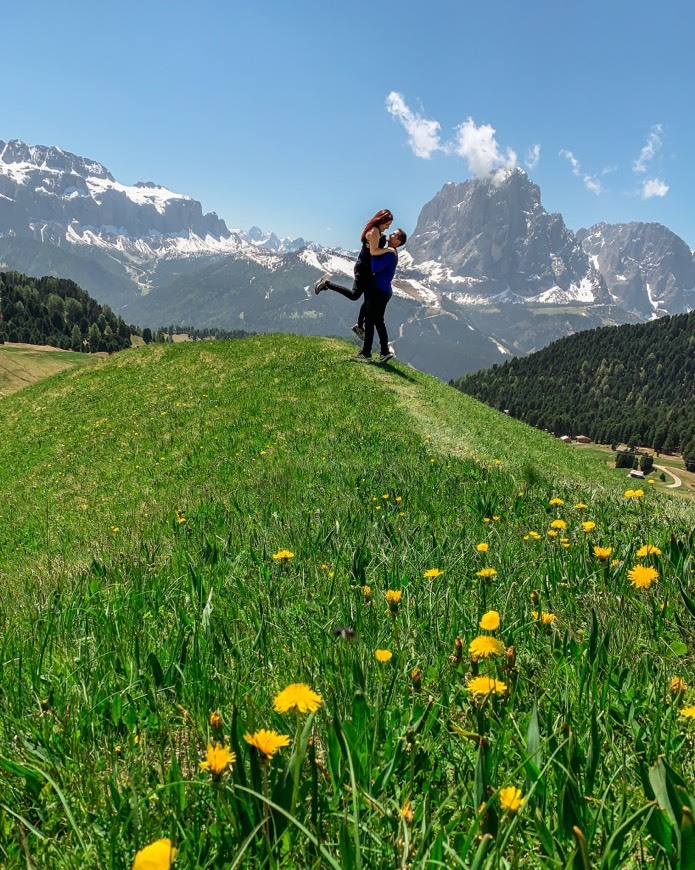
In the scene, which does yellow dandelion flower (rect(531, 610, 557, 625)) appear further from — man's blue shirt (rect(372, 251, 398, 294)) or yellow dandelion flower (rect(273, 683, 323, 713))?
man's blue shirt (rect(372, 251, 398, 294))

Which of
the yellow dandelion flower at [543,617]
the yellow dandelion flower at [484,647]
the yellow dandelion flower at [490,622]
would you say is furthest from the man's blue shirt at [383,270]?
the yellow dandelion flower at [484,647]

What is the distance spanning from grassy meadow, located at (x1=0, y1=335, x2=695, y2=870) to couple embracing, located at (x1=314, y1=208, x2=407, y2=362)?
1118 centimetres

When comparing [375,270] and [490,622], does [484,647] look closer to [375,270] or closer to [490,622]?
[490,622]

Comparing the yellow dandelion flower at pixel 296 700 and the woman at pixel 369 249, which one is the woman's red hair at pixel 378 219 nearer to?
the woman at pixel 369 249

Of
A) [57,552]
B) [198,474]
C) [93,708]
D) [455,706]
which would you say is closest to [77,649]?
[93,708]

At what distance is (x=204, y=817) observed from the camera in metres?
1.69

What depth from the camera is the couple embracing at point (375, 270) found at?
17.2 metres

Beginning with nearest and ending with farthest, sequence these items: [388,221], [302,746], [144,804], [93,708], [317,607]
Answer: [302,746], [144,804], [93,708], [317,607], [388,221]

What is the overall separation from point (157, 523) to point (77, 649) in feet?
15.1

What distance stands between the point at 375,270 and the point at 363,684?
17.1m

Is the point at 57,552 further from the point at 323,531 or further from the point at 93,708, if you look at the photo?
the point at 93,708

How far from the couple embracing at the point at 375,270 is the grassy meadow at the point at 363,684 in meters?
11.2

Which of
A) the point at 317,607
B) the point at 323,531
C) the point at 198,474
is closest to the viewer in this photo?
the point at 317,607

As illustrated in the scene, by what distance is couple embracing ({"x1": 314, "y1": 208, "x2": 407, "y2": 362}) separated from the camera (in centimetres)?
1722
